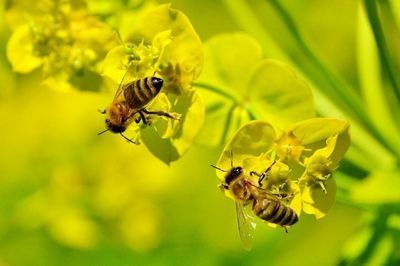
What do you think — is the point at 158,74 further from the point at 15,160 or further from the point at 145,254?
the point at 15,160

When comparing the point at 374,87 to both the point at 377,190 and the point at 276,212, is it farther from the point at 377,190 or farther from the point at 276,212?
the point at 276,212

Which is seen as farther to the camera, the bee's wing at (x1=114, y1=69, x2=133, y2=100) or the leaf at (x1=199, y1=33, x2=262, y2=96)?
the leaf at (x1=199, y1=33, x2=262, y2=96)

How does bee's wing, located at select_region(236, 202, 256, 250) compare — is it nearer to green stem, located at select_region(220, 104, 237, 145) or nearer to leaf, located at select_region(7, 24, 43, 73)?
green stem, located at select_region(220, 104, 237, 145)

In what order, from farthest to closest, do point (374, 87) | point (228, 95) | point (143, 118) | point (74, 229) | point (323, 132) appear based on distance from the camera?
point (74, 229) < point (374, 87) < point (228, 95) < point (143, 118) < point (323, 132)

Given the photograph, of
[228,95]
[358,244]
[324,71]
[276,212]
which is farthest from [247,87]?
[358,244]

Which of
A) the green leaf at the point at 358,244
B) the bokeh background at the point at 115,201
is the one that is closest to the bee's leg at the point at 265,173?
the green leaf at the point at 358,244

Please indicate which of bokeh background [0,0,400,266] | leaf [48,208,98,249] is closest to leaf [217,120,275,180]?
bokeh background [0,0,400,266]
